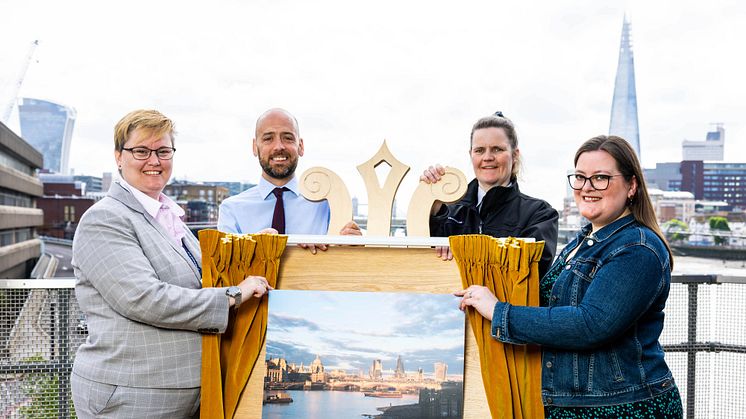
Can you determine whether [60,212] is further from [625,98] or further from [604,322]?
[604,322]

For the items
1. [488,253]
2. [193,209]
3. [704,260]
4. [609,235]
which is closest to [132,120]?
[488,253]

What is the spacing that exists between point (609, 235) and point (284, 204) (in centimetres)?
156

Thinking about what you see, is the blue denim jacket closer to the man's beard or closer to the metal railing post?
the man's beard

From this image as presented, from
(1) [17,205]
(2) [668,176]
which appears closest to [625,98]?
(2) [668,176]

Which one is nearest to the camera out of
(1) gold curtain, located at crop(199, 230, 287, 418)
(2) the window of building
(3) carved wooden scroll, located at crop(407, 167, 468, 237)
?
(1) gold curtain, located at crop(199, 230, 287, 418)

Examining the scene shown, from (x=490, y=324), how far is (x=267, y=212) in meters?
1.29

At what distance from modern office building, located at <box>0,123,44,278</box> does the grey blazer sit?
138 feet

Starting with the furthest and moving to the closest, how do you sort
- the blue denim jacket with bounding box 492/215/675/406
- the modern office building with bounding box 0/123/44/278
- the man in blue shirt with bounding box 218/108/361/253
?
the modern office building with bounding box 0/123/44/278
the man in blue shirt with bounding box 218/108/361/253
the blue denim jacket with bounding box 492/215/675/406

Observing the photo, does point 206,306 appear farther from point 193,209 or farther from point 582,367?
point 193,209

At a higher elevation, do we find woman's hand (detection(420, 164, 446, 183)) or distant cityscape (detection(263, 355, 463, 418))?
woman's hand (detection(420, 164, 446, 183))

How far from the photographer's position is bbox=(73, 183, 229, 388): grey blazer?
80.0 inches

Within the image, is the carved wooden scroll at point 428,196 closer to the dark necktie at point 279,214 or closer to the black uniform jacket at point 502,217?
the black uniform jacket at point 502,217

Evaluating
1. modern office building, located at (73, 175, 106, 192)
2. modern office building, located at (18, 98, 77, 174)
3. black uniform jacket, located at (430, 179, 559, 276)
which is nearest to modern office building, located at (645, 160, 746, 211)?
modern office building, located at (73, 175, 106, 192)

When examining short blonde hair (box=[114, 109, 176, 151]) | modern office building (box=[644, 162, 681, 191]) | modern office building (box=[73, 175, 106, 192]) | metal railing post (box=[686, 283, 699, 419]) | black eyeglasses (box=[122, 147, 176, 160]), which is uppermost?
modern office building (box=[644, 162, 681, 191])
